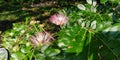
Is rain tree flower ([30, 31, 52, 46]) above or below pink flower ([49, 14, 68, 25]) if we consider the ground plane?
below

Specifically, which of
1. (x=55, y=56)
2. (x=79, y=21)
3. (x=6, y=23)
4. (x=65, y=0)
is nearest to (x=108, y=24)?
(x=79, y=21)

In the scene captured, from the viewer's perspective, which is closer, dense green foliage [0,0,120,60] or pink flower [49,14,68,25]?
dense green foliage [0,0,120,60]

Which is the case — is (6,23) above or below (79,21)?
below

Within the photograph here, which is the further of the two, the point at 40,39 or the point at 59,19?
the point at 59,19

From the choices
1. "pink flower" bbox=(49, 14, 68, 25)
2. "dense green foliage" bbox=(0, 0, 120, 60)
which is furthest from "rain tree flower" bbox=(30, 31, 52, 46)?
"pink flower" bbox=(49, 14, 68, 25)

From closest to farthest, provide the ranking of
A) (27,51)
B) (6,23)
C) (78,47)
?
(78,47) → (27,51) → (6,23)

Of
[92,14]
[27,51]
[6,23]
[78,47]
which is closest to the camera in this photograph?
[78,47]

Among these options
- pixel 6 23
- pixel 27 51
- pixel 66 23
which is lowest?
pixel 6 23

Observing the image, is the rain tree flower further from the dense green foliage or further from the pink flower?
the pink flower

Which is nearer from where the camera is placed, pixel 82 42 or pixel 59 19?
→ pixel 82 42

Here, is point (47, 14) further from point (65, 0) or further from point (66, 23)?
point (66, 23)

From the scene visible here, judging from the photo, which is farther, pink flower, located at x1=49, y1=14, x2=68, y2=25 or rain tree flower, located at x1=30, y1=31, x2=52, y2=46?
pink flower, located at x1=49, y1=14, x2=68, y2=25
